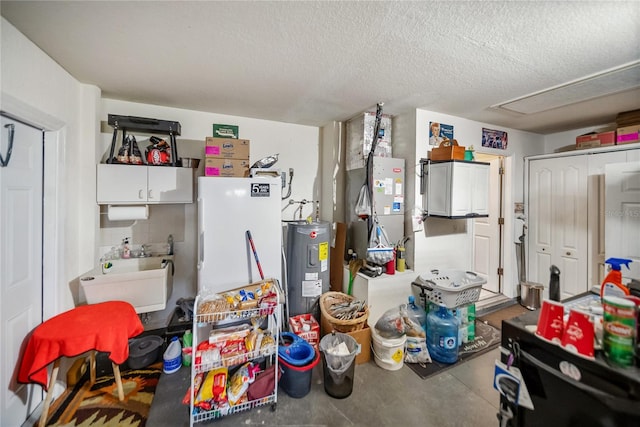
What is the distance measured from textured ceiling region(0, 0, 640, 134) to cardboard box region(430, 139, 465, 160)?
47cm

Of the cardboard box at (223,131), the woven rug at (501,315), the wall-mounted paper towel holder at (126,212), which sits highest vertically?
the cardboard box at (223,131)

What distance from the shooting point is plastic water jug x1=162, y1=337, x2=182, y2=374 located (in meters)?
→ 2.06

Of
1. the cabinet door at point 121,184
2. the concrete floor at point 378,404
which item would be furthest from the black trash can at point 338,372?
the cabinet door at point 121,184

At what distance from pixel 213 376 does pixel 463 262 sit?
2992 mm

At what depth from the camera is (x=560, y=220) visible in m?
3.18

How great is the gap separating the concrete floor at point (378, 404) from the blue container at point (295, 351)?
0.82 feet

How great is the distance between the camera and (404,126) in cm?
291

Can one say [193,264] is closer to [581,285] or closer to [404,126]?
[404,126]

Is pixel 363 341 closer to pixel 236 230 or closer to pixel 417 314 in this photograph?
pixel 417 314

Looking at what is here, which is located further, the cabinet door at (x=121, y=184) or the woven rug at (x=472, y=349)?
the cabinet door at (x=121, y=184)

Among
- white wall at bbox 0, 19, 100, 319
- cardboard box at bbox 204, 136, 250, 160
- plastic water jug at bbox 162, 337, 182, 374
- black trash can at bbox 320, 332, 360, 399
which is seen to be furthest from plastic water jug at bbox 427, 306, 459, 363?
white wall at bbox 0, 19, 100, 319

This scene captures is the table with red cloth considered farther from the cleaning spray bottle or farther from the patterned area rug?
the cleaning spray bottle

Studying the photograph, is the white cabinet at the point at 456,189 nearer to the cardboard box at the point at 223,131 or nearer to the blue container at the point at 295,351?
the blue container at the point at 295,351

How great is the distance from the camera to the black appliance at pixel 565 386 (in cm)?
69
